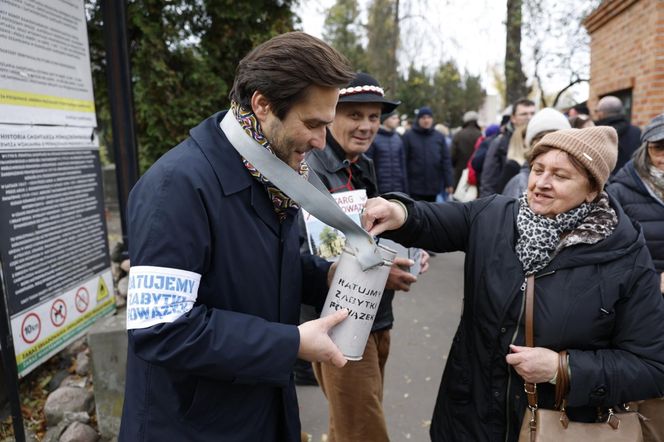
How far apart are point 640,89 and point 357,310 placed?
578 cm

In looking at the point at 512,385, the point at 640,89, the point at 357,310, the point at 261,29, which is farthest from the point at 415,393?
the point at 640,89

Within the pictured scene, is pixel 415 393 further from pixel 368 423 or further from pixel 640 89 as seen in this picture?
pixel 640 89

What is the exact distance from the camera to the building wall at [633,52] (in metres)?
5.36

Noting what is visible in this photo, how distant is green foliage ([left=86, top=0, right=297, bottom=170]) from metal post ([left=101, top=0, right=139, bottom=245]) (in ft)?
3.32

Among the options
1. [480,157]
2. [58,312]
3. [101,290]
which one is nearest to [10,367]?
[58,312]

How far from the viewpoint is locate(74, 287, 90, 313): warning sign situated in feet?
10.0

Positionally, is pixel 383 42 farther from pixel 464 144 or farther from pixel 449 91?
pixel 464 144

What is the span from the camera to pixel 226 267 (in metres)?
1.37

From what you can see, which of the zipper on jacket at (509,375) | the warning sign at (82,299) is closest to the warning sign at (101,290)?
the warning sign at (82,299)

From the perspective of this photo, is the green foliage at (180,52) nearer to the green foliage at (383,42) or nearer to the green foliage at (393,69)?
the green foliage at (393,69)

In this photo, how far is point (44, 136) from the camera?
267 centimetres

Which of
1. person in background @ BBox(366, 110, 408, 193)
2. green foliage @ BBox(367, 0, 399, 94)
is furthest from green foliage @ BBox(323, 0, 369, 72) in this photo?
person in background @ BBox(366, 110, 408, 193)

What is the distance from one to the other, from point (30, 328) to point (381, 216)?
2.03 m

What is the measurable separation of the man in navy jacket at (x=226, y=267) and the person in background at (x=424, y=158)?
5.72m
